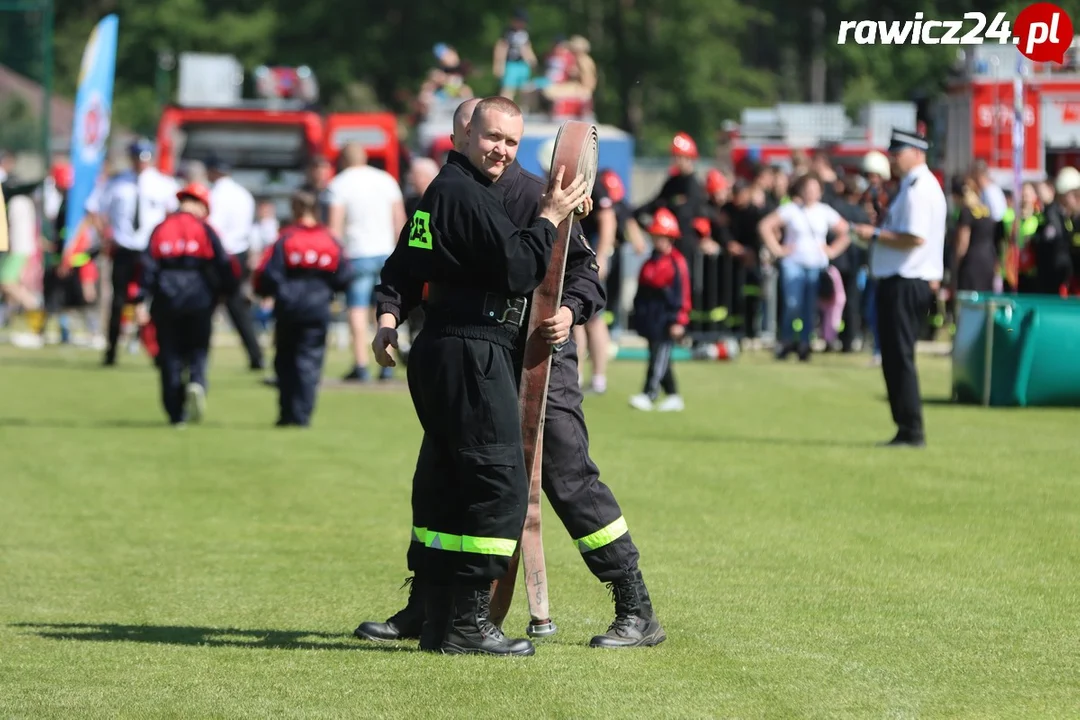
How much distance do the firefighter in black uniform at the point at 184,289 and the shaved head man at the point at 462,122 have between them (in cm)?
→ 801

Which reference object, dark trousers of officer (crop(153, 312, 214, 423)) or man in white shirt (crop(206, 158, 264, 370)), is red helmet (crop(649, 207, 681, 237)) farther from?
man in white shirt (crop(206, 158, 264, 370))

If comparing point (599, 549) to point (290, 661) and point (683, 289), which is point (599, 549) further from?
point (683, 289)

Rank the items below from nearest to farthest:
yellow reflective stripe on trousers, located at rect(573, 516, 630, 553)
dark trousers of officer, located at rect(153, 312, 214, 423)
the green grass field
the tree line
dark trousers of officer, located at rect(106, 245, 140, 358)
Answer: the green grass field → yellow reflective stripe on trousers, located at rect(573, 516, 630, 553) → dark trousers of officer, located at rect(153, 312, 214, 423) → dark trousers of officer, located at rect(106, 245, 140, 358) → the tree line

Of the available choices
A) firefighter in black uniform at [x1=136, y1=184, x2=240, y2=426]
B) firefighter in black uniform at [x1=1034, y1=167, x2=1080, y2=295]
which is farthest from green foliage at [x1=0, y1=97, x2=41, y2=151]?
firefighter in black uniform at [x1=136, y1=184, x2=240, y2=426]

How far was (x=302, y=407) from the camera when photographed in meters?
14.2

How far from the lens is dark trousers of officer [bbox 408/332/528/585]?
6.27m

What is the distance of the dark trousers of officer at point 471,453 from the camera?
6270 millimetres

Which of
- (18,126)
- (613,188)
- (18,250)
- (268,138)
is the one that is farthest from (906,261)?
(18,126)

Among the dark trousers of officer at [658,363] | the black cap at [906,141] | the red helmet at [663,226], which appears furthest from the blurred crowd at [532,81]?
the black cap at [906,141]

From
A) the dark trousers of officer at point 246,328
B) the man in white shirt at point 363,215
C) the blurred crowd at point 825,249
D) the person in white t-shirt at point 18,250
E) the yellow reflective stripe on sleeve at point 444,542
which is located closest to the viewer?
the yellow reflective stripe on sleeve at point 444,542

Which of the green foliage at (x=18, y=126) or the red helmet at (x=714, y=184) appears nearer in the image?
the red helmet at (x=714, y=184)

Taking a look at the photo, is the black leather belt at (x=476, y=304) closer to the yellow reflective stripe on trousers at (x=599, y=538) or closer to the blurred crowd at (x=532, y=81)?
the yellow reflective stripe on trousers at (x=599, y=538)

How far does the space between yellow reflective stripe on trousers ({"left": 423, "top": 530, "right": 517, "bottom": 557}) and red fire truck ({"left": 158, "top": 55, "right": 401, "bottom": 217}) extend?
23.0m

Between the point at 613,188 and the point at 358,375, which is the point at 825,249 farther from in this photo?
the point at 358,375
